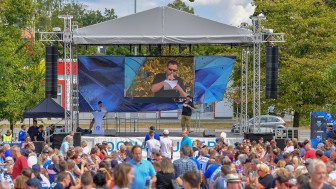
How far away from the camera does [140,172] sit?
11.7 meters

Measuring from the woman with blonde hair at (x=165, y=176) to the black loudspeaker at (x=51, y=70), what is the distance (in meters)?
15.4

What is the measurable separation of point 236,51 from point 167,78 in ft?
29.1

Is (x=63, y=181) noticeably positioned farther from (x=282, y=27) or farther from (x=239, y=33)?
(x=282, y=27)

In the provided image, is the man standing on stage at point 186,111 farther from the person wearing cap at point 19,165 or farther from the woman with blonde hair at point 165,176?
the woman with blonde hair at point 165,176

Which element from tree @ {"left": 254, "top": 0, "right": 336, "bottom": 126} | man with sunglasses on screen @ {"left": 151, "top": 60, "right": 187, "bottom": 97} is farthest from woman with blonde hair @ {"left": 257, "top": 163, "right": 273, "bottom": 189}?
tree @ {"left": 254, "top": 0, "right": 336, "bottom": 126}

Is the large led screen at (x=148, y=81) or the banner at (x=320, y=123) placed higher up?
the large led screen at (x=148, y=81)

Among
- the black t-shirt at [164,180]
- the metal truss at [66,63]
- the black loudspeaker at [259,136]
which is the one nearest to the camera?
the black t-shirt at [164,180]

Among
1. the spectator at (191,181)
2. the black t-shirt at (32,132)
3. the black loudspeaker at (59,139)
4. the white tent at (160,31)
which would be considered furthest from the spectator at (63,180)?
the black t-shirt at (32,132)

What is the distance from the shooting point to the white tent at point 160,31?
88.7ft

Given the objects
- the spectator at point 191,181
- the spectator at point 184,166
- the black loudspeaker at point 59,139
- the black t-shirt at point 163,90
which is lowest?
the black loudspeaker at point 59,139

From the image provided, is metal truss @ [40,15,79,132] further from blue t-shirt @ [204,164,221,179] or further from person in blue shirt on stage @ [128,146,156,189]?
person in blue shirt on stage @ [128,146,156,189]

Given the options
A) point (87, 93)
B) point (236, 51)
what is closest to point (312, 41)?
point (236, 51)

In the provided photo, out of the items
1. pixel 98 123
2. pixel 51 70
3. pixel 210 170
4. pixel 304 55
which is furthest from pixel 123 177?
pixel 304 55

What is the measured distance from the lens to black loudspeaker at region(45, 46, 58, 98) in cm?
2705
